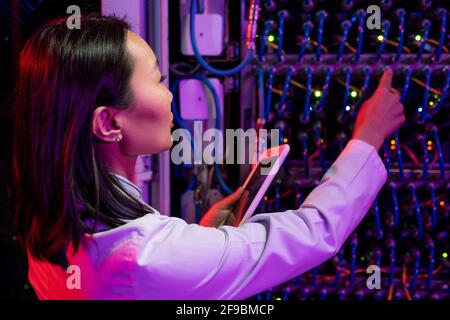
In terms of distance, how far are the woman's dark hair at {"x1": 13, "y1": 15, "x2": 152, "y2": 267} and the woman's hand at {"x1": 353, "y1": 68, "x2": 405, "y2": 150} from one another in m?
0.64

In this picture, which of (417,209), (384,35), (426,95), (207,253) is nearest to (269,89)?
(384,35)

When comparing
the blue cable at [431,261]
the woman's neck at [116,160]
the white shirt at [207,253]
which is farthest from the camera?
the blue cable at [431,261]

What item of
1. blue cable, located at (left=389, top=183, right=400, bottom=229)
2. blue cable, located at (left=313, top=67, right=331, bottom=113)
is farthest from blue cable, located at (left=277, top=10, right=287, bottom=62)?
blue cable, located at (left=389, top=183, right=400, bottom=229)

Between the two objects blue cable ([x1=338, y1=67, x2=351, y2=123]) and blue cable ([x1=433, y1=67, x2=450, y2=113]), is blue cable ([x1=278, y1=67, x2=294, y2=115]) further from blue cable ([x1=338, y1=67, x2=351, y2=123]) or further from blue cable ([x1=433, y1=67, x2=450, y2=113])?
blue cable ([x1=433, y1=67, x2=450, y2=113])

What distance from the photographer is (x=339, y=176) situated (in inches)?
55.4

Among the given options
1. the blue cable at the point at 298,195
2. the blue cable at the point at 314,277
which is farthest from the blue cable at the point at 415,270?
the blue cable at the point at 298,195

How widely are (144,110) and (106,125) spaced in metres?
0.10

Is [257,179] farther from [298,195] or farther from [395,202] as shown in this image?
[395,202]

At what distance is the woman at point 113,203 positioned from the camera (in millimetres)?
1230

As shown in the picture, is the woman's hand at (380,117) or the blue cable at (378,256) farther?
the blue cable at (378,256)

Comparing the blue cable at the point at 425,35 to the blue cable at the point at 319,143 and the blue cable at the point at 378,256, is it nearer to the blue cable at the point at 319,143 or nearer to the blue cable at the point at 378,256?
the blue cable at the point at 319,143

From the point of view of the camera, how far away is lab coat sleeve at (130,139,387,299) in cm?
122

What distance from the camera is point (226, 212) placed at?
5.74 feet
